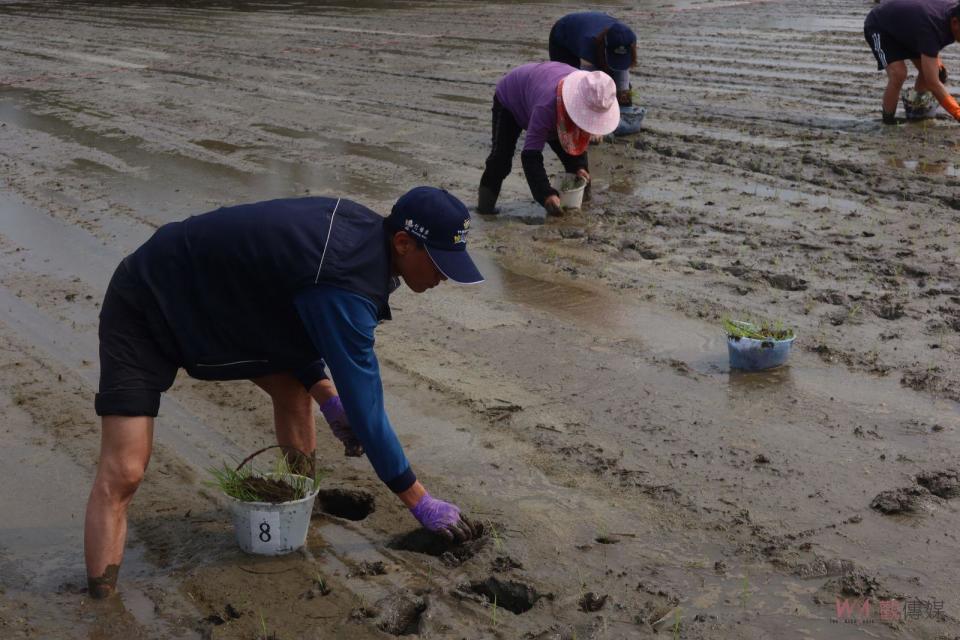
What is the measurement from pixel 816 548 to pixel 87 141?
962 cm

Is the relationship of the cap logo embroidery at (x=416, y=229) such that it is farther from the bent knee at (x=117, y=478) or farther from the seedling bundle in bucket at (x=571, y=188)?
the seedling bundle in bucket at (x=571, y=188)

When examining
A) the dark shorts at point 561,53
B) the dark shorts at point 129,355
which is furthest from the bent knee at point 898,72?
the dark shorts at point 129,355

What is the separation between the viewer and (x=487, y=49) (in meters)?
17.2

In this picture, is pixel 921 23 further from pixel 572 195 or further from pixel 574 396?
pixel 574 396

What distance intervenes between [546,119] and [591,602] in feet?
15.7

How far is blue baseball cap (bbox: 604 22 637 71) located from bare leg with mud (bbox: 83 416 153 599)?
23.7 feet

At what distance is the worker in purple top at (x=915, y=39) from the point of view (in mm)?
10586

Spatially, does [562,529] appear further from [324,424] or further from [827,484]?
[324,424]

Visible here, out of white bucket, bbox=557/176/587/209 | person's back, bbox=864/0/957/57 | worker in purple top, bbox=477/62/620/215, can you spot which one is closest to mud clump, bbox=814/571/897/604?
worker in purple top, bbox=477/62/620/215

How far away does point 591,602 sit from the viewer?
12.5ft

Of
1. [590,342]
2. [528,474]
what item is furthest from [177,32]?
[528,474]

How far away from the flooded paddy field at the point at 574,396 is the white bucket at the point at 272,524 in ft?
0.29

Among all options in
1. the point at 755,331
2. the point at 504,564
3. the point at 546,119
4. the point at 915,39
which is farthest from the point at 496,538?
the point at 915,39

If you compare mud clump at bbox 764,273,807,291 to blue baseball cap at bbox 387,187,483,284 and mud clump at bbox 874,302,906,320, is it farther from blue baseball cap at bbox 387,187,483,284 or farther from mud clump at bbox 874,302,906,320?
blue baseball cap at bbox 387,187,483,284
